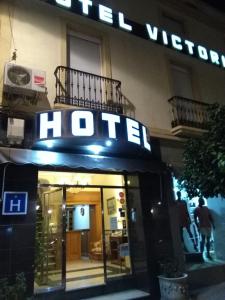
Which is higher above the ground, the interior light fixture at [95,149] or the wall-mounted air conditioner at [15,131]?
the wall-mounted air conditioner at [15,131]

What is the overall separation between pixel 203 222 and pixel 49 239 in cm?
496

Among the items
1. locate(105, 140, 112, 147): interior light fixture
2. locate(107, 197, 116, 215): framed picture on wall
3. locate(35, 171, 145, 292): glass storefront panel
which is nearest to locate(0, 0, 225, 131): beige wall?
locate(105, 140, 112, 147): interior light fixture

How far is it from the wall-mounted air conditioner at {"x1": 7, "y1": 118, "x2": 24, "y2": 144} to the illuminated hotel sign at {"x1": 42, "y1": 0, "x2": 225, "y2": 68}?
9.47 feet

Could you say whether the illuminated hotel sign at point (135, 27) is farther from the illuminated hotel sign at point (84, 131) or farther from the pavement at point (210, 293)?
the pavement at point (210, 293)

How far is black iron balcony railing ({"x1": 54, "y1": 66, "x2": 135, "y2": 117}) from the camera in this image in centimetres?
705

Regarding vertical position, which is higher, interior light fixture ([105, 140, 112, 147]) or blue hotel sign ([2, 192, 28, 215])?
interior light fixture ([105, 140, 112, 147])

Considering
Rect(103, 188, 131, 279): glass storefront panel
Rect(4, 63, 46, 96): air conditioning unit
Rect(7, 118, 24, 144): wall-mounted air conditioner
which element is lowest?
Rect(103, 188, 131, 279): glass storefront panel

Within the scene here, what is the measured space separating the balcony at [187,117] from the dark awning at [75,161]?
1.52m

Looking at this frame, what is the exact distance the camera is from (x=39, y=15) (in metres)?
7.43

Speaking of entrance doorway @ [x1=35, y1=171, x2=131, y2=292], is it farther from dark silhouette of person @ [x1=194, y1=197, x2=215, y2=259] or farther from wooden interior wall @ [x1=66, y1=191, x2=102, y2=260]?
dark silhouette of person @ [x1=194, y1=197, x2=215, y2=259]

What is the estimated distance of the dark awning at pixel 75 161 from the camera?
18.2 feet

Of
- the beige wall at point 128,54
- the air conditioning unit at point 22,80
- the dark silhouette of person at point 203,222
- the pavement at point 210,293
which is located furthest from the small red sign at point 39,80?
the pavement at point 210,293

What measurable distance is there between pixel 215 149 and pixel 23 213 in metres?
4.02

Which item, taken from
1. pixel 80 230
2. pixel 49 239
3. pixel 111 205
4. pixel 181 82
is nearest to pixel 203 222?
pixel 111 205
